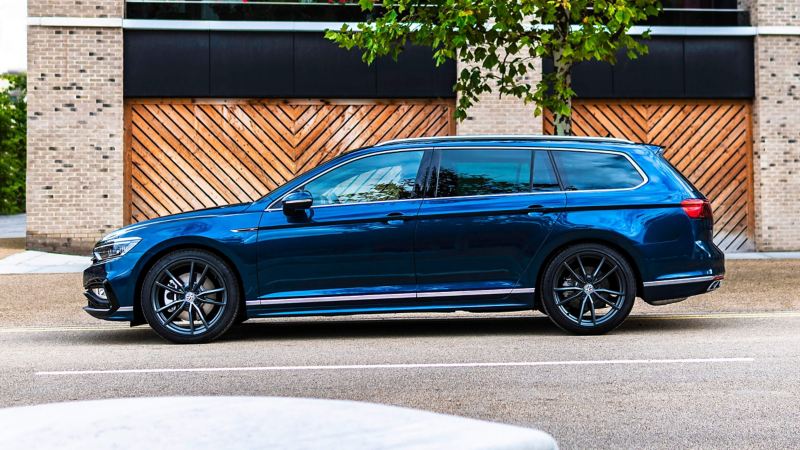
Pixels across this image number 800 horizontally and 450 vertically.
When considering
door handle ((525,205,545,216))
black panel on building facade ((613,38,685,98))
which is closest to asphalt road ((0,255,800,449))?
door handle ((525,205,545,216))

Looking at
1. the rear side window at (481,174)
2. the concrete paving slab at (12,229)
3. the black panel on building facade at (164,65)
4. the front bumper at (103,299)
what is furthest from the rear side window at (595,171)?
the concrete paving slab at (12,229)

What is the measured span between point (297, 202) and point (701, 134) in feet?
40.2

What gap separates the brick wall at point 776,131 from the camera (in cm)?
1883

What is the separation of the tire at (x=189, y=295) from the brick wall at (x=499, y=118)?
34.4 ft

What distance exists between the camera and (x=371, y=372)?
6965mm

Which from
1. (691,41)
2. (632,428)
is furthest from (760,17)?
(632,428)

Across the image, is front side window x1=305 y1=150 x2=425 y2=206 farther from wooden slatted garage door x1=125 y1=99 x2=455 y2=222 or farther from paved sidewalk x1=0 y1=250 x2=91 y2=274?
wooden slatted garage door x1=125 y1=99 x2=455 y2=222

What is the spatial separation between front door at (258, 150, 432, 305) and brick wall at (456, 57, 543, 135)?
32.7ft

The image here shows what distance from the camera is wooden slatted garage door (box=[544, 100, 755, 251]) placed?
18938mm

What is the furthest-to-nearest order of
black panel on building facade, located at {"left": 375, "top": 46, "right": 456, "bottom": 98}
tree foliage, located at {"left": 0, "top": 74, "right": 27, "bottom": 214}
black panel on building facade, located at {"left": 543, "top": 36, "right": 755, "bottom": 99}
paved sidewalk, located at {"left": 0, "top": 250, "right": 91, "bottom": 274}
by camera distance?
tree foliage, located at {"left": 0, "top": 74, "right": 27, "bottom": 214}
black panel on building facade, located at {"left": 543, "top": 36, "right": 755, "bottom": 99}
black panel on building facade, located at {"left": 375, "top": 46, "right": 456, "bottom": 98}
paved sidewalk, located at {"left": 0, "top": 250, "right": 91, "bottom": 274}

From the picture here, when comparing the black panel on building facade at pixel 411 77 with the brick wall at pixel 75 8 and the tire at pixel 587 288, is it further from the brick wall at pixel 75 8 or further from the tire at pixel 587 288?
the tire at pixel 587 288

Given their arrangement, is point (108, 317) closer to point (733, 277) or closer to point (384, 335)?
point (384, 335)

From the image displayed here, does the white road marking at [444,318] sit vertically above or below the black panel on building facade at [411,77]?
below

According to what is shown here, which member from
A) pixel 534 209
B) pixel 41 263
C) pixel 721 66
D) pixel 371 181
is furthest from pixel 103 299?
pixel 721 66
